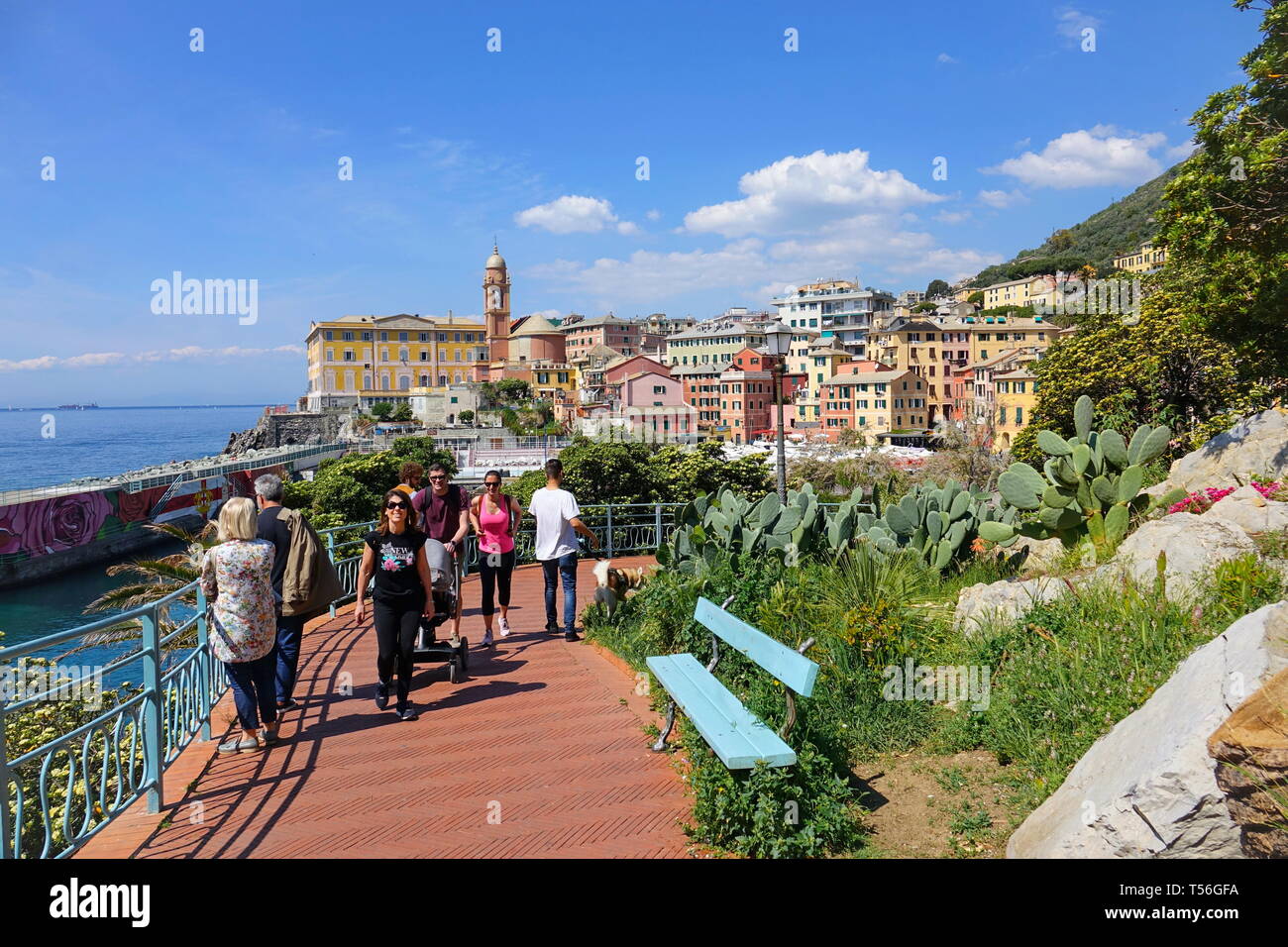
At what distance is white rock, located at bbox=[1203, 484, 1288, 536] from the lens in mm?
6324

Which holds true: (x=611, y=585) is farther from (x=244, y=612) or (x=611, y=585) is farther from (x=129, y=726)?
(x=129, y=726)

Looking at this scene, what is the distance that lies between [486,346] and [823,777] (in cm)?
12315

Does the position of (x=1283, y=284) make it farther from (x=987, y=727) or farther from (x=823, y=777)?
(x=823, y=777)

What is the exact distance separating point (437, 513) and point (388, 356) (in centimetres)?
12278

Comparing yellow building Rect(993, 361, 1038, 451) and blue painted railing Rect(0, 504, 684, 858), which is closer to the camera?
blue painted railing Rect(0, 504, 684, 858)

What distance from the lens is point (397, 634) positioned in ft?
19.8

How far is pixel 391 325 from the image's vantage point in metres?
123

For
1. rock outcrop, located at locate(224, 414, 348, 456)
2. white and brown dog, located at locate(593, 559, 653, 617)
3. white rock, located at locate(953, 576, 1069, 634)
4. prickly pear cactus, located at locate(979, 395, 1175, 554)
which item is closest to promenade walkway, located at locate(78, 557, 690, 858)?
white and brown dog, located at locate(593, 559, 653, 617)

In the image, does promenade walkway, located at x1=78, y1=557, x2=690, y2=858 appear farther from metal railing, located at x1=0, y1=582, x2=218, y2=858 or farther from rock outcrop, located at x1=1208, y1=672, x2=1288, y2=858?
rock outcrop, located at x1=1208, y1=672, x2=1288, y2=858

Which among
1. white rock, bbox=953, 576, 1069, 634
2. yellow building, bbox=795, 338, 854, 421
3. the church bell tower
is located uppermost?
the church bell tower

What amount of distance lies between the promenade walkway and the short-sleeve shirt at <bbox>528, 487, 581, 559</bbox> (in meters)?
1.33

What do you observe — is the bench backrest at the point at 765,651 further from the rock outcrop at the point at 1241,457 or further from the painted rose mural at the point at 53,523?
the painted rose mural at the point at 53,523

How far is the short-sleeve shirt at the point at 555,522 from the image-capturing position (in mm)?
7965

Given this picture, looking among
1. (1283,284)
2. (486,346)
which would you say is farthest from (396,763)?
(486,346)
